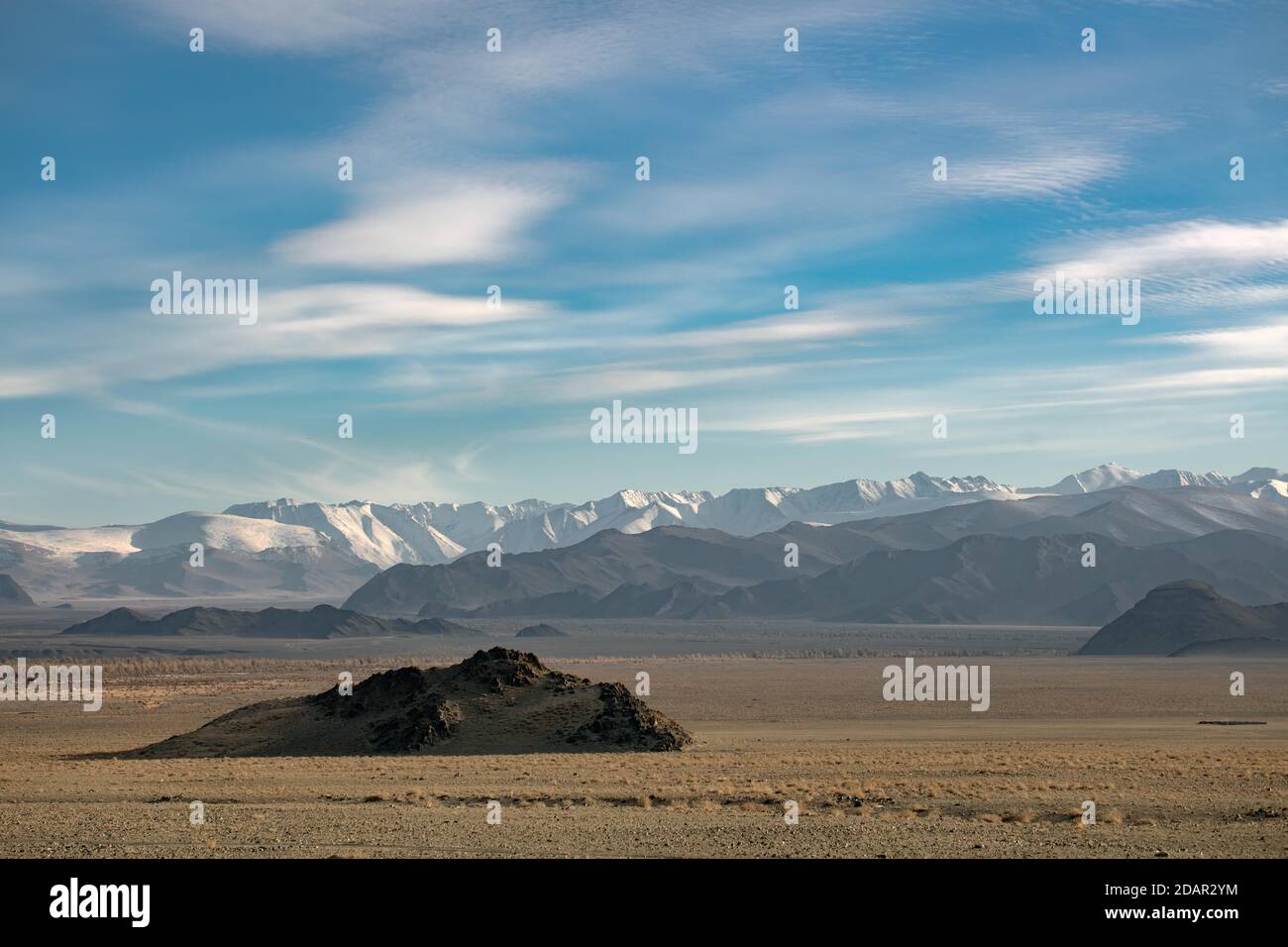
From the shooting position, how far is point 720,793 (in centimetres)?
3025

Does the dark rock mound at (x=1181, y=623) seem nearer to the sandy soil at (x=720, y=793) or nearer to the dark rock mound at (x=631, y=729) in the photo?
the sandy soil at (x=720, y=793)

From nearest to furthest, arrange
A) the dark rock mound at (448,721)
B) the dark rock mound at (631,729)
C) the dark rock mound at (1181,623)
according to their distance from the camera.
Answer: the dark rock mound at (448,721), the dark rock mound at (631,729), the dark rock mound at (1181,623)

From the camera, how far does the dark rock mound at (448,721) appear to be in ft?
153

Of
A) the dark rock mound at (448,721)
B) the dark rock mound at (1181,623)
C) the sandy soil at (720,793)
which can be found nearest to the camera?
the sandy soil at (720,793)

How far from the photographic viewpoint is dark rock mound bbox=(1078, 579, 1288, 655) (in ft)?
497

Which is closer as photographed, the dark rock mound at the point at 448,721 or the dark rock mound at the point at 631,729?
the dark rock mound at the point at 448,721

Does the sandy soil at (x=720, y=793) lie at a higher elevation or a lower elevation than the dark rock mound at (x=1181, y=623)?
higher

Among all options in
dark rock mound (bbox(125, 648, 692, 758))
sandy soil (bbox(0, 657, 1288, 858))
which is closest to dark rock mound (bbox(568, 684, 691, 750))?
dark rock mound (bbox(125, 648, 692, 758))

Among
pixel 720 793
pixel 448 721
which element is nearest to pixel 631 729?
pixel 448 721

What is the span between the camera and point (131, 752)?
4719 centimetres

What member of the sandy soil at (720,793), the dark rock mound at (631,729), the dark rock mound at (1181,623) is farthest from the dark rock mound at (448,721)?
the dark rock mound at (1181,623)

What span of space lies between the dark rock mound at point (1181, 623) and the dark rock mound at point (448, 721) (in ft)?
379

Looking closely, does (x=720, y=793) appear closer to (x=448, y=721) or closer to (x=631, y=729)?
(x=631, y=729)
